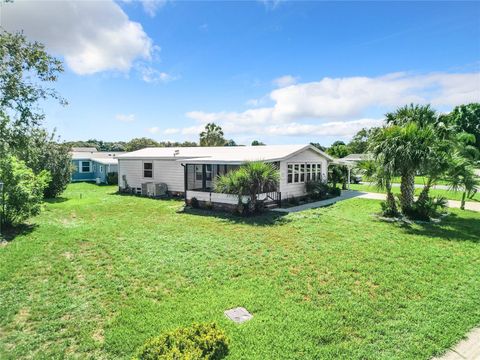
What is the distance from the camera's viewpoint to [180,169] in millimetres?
20266

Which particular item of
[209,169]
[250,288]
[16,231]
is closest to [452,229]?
[250,288]

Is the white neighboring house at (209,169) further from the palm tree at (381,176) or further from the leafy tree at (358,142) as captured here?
the leafy tree at (358,142)

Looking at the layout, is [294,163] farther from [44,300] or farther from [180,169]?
[44,300]

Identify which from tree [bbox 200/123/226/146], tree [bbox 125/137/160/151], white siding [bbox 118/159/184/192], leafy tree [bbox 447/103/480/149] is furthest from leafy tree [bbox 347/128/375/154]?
white siding [bbox 118/159/184/192]

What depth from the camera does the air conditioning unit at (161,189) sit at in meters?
20.4

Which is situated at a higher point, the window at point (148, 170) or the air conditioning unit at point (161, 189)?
the window at point (148, 170)

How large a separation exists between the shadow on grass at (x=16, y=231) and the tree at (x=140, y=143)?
49574 millimetres

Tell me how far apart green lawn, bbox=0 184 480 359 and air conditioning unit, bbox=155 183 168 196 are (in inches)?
363

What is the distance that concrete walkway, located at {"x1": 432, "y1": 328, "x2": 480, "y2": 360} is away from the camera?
3.92 meters

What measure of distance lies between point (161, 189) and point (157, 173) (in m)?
1.62

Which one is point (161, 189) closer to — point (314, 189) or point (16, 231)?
point (16, 231)

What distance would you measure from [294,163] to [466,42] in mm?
10970

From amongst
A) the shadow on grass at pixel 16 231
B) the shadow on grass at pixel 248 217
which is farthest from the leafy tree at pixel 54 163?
the shadow on grass at pixel 248 217

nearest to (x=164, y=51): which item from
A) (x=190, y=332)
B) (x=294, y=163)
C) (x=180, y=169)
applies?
(x=180, y=169)
